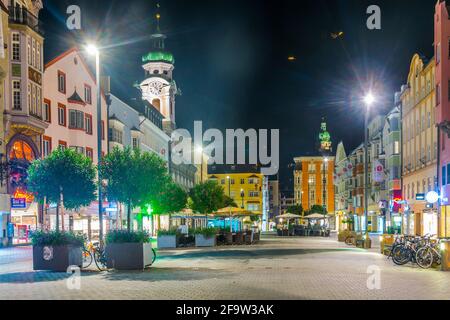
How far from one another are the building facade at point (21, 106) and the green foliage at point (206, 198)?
1346 centimetres

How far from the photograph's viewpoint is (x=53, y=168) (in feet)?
90.4

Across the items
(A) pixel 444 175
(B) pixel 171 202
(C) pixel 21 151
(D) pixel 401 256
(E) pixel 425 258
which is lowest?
(D) pixel 401 256

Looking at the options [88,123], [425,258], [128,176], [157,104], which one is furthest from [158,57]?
[425,258]

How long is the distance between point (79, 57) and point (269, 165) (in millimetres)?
137749

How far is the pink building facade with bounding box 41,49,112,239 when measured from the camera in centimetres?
4841

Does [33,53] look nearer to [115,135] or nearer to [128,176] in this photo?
[115,135]

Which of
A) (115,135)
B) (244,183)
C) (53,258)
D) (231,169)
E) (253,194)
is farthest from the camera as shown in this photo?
(231,169)

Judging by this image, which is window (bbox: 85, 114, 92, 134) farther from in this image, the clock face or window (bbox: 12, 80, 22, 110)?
the clock face

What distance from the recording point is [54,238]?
834 inches

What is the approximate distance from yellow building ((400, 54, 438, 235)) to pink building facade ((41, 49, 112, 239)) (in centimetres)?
2411

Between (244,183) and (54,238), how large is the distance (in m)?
136

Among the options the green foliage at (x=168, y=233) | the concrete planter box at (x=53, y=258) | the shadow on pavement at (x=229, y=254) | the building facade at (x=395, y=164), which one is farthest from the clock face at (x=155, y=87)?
the concrete planter box at (x=53, y=258)

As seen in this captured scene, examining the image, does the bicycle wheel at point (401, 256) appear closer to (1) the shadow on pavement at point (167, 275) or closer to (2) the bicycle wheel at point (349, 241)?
(1) the shadow on pavement at point (167, 275)
